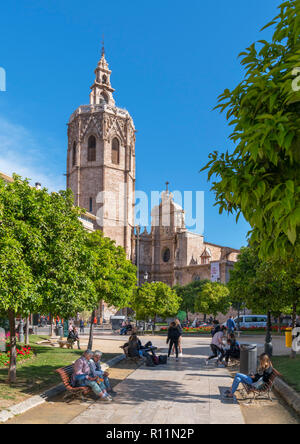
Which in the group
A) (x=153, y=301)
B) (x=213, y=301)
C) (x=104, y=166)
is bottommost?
(x=213, y=301)

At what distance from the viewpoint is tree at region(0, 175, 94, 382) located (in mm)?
9055

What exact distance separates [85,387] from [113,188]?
60.3 metres

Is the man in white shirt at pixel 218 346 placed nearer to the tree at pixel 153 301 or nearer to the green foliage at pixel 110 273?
the green foliage at pixel 110 273

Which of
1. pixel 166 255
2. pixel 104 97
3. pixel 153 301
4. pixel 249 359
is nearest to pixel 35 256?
pixel 249 359

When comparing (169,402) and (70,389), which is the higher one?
(70,389)

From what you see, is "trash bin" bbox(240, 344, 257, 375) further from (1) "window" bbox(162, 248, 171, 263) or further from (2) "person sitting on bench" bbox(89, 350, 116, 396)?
(1) "window" bbox(162, 248, 171, 263)

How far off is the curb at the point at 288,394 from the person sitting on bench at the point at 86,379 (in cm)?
389

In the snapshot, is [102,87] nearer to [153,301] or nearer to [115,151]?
[115,151]

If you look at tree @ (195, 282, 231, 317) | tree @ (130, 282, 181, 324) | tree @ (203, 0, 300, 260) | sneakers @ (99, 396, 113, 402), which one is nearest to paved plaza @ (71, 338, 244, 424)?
sneakers @ (99, 396, 113, 402)

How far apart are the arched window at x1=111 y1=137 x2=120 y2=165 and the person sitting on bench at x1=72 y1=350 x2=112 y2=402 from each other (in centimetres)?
6187

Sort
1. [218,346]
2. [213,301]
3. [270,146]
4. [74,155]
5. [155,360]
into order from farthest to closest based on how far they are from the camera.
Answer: [74,155] < [213,301] < [218,346] < [155,360] < [270,146]

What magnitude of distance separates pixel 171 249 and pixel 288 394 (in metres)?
66.6

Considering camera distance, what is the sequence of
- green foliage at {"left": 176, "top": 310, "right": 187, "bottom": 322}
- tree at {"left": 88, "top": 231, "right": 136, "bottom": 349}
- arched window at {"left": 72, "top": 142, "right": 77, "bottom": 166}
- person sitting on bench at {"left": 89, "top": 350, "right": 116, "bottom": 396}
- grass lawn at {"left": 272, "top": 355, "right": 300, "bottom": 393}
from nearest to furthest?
person sitting on bench at {"left": 89, "top": 350, "right": 116, "bottom": 396} → grass lawn at {"left": 272, "top": 355, "right": 300, "bottom": 393} → tree at {"left": 88, "top": 231, "right": 136, "bottom": 349} → green foliage at {"left": 176, "top": 310, "right": 187, "bottom": 322} → arched window at {"left": 72, "top": 142, "right": 77, "bottom": 166}

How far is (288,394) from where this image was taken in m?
9.98
